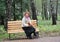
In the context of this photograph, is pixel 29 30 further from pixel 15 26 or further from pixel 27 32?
pixel 15 26

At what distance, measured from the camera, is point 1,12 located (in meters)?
24.2

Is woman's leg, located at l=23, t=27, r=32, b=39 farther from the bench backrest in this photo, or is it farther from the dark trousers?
the bench backrest

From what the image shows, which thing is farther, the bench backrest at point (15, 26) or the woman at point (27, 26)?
the bench backrest at point (15, 26)

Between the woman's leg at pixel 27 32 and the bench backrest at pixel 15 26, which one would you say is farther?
the bench backrest at pixel 15 26

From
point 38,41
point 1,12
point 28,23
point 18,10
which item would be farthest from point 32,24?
point 18,10

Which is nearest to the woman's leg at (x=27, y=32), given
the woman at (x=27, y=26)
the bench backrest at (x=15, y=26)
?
the woman at (x=27, y=26)

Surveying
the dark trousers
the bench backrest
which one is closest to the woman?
the dark trousers

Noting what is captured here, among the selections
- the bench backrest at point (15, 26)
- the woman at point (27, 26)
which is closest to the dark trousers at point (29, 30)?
the woman at point (27, 26)

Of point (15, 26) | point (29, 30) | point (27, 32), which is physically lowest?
point (27, 32)

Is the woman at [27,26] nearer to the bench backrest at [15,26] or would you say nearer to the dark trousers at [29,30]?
the dark trousers at [29,30]

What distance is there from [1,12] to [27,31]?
11570mm

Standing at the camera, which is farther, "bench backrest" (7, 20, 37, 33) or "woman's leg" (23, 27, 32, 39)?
"bench backrest" (7, 20, 37, 33)

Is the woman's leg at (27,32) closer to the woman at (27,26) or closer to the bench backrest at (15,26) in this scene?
the woman at (27,26)

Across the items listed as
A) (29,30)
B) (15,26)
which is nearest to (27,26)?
(29,30)
